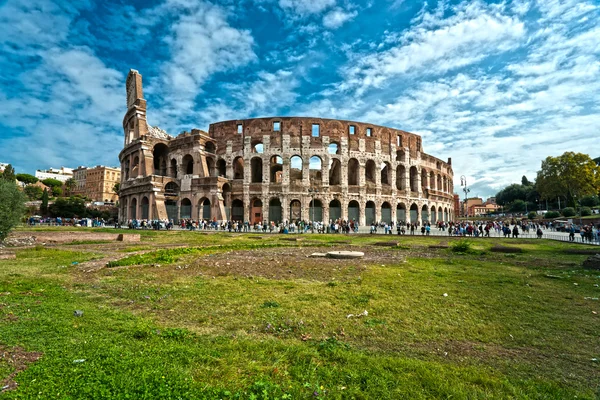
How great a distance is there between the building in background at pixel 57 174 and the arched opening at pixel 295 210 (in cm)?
14291

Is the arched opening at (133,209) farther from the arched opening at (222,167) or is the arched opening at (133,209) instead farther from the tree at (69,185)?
the tree at (69,185)

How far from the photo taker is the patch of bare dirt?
2.92 meters

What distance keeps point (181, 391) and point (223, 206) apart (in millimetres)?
36618

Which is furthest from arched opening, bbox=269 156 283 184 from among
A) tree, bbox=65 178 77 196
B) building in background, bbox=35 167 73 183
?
building in background, bbox=35 167 73 183

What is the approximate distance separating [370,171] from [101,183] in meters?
112

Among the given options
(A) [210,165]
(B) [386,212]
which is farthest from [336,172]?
(A) [210,165]

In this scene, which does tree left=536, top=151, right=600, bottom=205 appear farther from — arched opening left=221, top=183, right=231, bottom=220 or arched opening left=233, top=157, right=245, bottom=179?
arched opening left=221, top=183, right=231, bottom=220

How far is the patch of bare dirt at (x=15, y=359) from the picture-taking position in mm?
2920

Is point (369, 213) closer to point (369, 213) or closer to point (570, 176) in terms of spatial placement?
point (369, 213)

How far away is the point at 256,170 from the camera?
4450 cm

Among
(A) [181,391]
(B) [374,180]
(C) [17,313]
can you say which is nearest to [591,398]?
(A) [181,391]

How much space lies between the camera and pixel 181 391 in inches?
112

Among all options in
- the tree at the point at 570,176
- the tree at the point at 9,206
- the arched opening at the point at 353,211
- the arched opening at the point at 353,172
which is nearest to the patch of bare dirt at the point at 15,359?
the tree at the point at 9,206

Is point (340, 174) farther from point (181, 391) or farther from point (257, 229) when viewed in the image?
point (181, 391)
